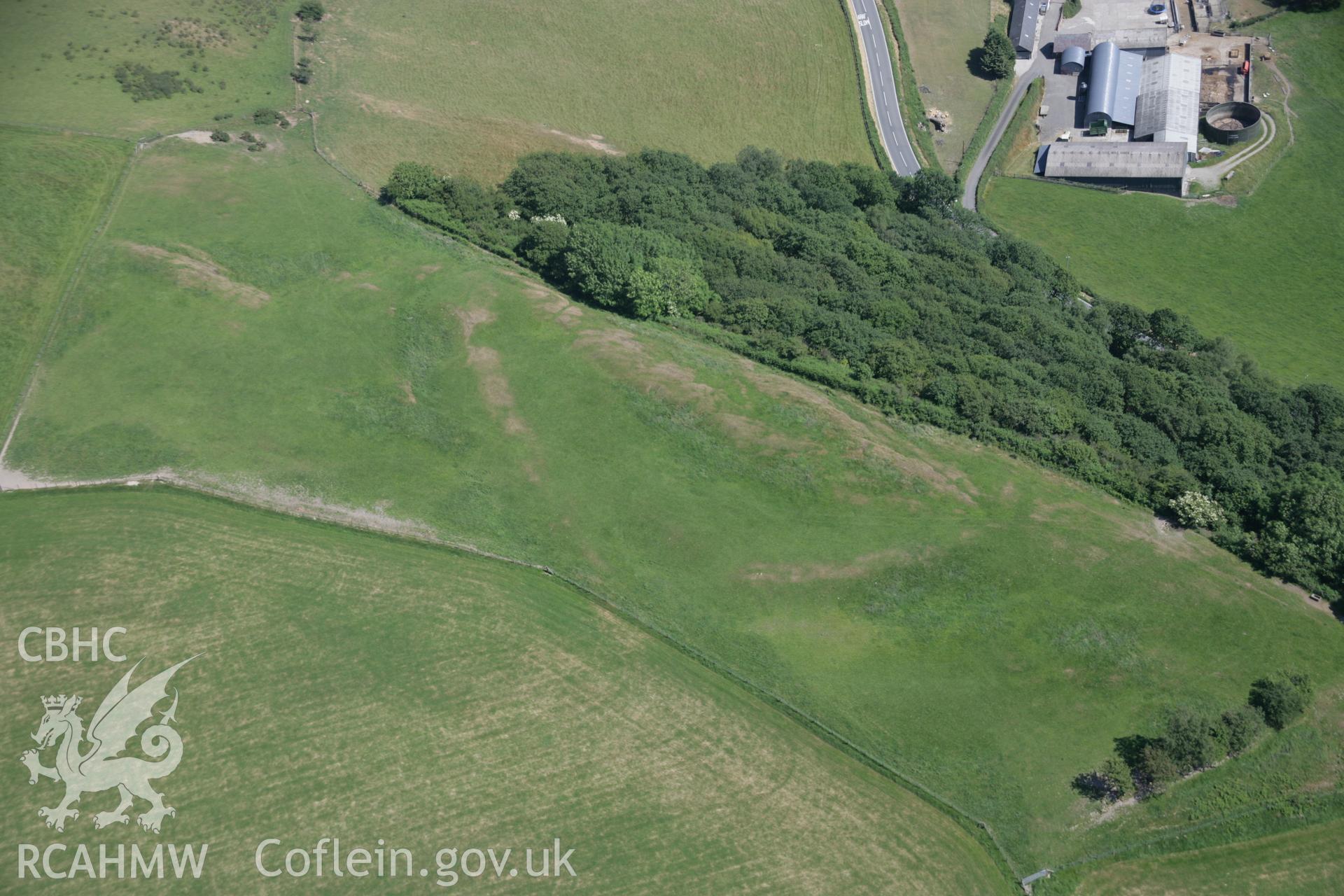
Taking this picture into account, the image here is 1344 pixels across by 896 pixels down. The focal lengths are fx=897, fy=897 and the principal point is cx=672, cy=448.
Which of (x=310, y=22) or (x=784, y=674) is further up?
(x=310, y=22)

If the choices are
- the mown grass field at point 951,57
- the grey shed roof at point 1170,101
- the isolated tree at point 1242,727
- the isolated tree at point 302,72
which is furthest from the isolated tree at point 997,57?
the isolated tree at point 1242,727

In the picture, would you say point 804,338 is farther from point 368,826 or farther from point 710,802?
point 368,826

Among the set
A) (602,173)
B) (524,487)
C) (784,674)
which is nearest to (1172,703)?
(784,674)

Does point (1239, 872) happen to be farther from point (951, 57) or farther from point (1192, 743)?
point (951, 57)

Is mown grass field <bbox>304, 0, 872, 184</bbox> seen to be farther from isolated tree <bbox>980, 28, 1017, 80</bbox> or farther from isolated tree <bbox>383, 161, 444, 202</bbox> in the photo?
isolated tree <bbox>980, 28, 1017, 80</bbox>

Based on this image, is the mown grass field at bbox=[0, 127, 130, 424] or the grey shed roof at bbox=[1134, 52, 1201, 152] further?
the grey shed roof at bbox=[1134, 52, 1201, 152]

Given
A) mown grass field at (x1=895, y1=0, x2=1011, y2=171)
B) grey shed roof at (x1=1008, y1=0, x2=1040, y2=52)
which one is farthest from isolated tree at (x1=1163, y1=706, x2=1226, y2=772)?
grey shed roof at (x1=1008, y1=0, x2=1040, y2=52)
